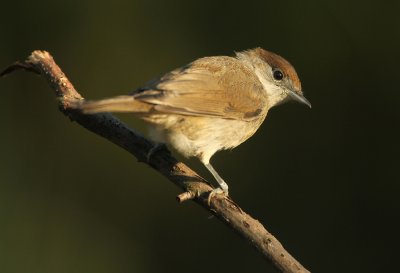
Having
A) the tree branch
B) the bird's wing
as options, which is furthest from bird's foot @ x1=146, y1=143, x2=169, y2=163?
the bird's wing

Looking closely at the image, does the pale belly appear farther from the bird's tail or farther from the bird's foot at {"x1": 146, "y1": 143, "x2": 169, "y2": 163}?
the bird's tail

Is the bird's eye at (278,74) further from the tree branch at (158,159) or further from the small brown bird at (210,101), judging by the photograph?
the tree branch at (158,159)

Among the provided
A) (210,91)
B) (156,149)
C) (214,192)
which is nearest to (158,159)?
(156,149)

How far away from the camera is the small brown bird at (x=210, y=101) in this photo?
11.7 ft

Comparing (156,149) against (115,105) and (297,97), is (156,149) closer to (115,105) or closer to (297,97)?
(115,105)

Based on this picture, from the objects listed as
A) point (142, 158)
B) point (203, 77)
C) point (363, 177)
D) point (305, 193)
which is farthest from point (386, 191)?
point (142, 158)

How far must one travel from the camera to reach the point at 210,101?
404 centimetres

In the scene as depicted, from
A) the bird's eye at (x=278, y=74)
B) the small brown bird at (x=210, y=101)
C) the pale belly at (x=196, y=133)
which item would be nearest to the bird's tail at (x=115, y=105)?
the small brown bird at (x=210, y=101)

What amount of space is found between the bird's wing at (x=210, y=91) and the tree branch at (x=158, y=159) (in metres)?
0.30

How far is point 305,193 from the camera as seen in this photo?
5.67 m

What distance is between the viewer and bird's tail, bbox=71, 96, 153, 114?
10.3ft

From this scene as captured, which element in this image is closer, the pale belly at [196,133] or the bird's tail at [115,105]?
the bird's tail at [115,105]

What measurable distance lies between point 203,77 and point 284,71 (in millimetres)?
931

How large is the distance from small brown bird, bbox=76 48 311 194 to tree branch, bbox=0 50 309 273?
0.38 ft
